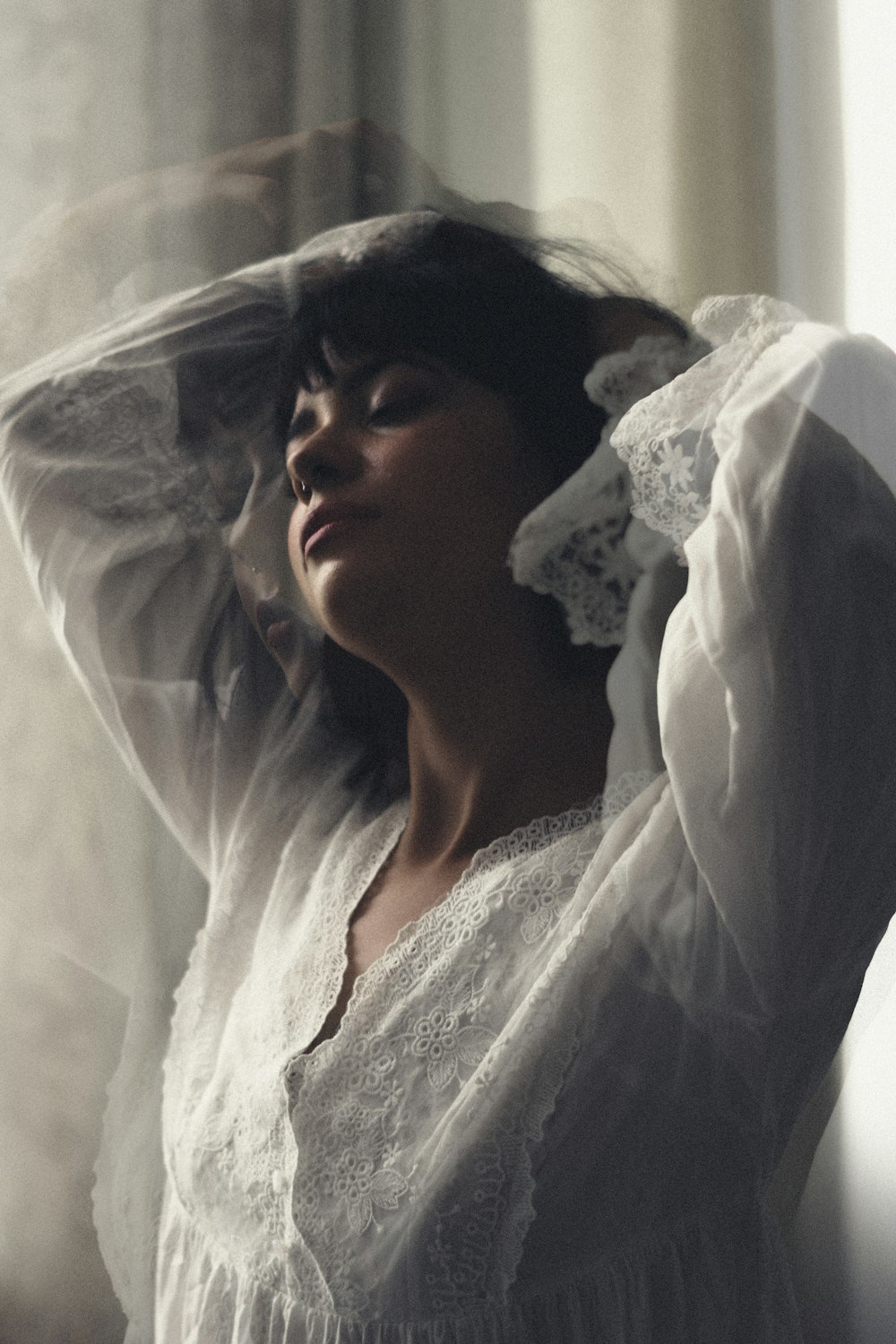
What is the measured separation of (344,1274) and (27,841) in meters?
0.36

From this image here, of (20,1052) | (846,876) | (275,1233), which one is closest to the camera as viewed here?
(846,876)

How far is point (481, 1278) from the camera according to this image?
1.68 feet

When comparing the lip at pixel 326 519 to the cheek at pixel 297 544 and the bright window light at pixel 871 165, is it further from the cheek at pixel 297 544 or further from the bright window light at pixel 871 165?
the bright window light at pixel 871 165

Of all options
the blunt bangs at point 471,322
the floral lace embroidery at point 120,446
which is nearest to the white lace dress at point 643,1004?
the blunt bangs at point 471,322

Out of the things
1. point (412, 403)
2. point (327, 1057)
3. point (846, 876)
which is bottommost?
point (327, 1057)

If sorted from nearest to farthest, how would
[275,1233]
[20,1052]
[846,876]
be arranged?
[846,876] → [275,1233] → [20,1052]

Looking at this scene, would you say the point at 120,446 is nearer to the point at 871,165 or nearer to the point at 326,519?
the point at 326,519

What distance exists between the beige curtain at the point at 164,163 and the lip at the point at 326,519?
185 millimetres

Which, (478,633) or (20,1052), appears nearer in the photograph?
(478,633)

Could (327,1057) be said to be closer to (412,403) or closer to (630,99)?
(412,403)

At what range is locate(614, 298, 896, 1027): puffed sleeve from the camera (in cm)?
45

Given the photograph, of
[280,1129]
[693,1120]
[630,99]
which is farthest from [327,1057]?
[630,99]

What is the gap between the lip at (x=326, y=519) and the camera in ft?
2.03

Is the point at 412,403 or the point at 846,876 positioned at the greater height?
the point at 412,403
